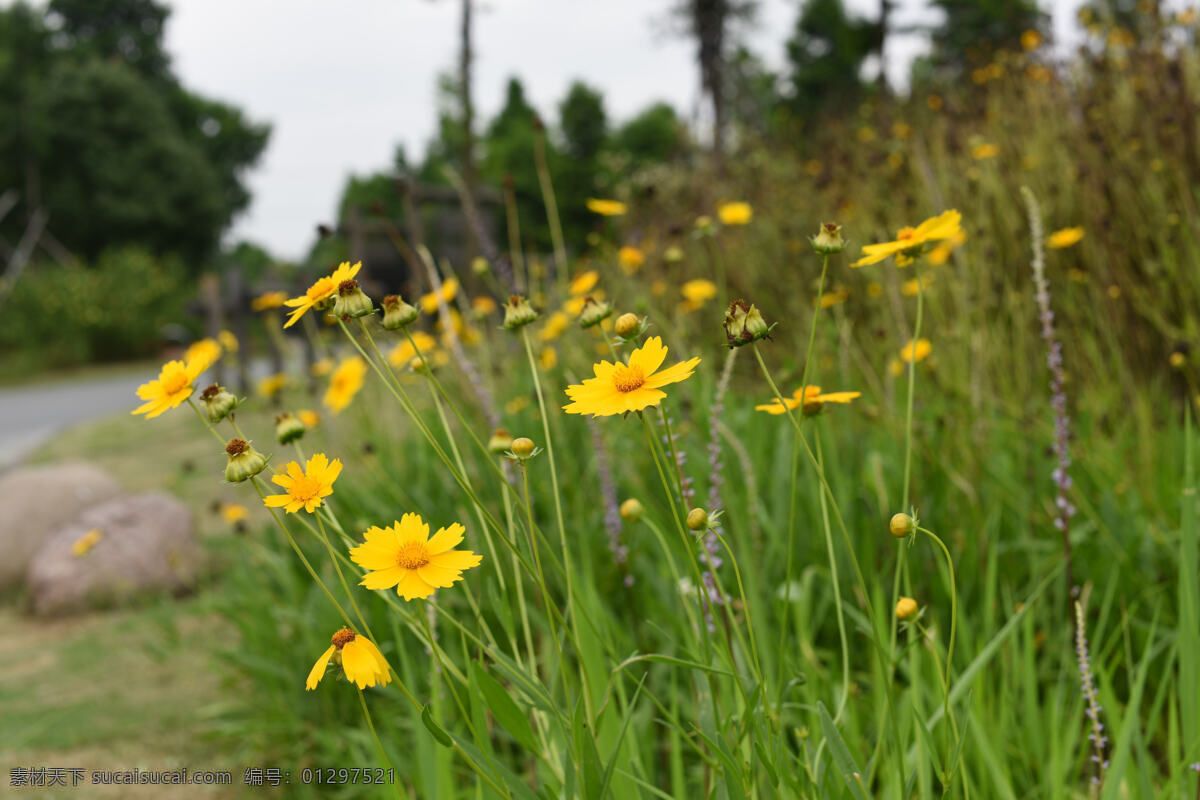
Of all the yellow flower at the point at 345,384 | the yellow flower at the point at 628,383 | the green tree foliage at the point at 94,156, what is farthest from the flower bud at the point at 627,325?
the green tree foliage at the point at 94,156

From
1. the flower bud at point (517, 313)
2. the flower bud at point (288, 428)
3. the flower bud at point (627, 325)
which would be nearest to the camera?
the flower bud at point (627, 325)

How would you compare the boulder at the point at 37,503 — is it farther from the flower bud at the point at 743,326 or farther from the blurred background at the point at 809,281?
the flower bud at the point at 743,326

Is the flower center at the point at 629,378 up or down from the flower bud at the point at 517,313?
down

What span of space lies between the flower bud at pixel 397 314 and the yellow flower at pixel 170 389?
0.16 m

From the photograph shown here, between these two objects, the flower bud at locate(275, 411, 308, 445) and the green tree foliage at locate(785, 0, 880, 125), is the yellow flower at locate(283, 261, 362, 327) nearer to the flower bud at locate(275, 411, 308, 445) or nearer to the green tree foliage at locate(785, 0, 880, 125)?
the flower bud at locate(275, 411, 308, 445)

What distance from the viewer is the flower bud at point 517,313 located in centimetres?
75

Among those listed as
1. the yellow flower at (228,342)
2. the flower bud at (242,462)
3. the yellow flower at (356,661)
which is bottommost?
the yellow flower at (356,661)

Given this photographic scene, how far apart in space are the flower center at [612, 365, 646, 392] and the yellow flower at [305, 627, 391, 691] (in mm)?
241

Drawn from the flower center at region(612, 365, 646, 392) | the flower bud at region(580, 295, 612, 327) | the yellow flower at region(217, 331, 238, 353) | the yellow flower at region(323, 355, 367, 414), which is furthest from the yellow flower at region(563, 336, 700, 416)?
the yellow flower at region(217, 331, 238, 353)

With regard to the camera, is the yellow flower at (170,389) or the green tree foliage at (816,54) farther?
the green tree foliage at (816,54)

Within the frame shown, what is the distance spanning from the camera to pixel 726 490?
164 centimetres

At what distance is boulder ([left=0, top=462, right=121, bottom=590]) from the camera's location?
11.1 ft

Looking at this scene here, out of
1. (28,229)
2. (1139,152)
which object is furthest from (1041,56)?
(28,229)

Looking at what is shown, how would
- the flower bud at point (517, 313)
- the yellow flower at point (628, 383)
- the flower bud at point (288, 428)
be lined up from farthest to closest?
1. the flower bud at point (288, 428)
2. the flower bud at point (517, 313)
3. the yellow flower at point (628, 383)
